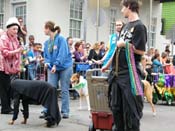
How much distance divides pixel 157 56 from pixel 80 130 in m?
→ 8.41

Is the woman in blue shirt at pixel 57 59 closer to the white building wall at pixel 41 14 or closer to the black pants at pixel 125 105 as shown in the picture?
the black pants at pixel 125 105

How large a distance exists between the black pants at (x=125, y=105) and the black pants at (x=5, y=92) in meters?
4.34

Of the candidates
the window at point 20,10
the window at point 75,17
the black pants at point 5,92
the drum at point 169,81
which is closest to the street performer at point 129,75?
the black pants at point 5,92

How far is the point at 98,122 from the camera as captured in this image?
277 inches

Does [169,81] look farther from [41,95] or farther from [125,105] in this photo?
[125,105]

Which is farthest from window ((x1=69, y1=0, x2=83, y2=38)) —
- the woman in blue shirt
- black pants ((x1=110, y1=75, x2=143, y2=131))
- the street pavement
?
black pants ((x1=110, y1=75, x2=143, y2=131))

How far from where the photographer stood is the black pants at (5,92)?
9.39m

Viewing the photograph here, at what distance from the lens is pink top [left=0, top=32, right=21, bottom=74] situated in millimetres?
9320

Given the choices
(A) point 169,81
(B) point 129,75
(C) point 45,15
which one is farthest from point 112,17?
(B) point 129,75

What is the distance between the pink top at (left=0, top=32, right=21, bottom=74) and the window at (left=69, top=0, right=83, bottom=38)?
993 cm

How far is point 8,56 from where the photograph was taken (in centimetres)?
936

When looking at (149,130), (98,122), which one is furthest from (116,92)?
(149,130)

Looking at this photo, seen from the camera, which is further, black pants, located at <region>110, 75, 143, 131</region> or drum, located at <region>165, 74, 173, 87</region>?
drum, located at <region>165, 74, 173, 87</region>

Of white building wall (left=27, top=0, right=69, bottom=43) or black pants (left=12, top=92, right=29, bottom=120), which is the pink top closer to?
black pants (left=12, top=92, right=29, bottom=120)
